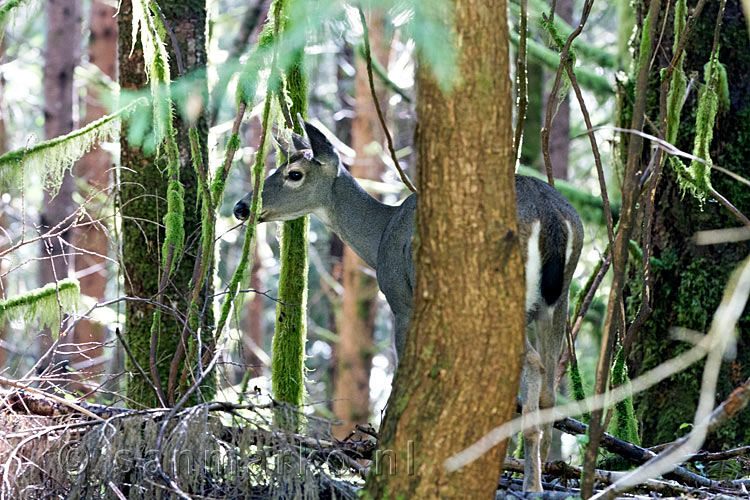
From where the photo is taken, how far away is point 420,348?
3.30 m

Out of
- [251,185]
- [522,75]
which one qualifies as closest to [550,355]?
[522,75]

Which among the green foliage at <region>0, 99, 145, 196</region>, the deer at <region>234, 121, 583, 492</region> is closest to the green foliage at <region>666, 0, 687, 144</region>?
the deer at <region>234, 121, 583, 492</region>

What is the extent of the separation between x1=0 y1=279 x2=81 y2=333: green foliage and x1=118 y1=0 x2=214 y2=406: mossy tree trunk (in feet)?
1.36

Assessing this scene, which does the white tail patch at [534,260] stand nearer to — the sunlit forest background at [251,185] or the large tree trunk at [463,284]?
the sunlit forest background at [251,185]

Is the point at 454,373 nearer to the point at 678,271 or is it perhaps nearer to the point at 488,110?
the point at 488,110

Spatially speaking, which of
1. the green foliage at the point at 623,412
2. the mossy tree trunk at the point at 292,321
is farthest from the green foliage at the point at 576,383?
the mossy tree trunk at the point at 292,321

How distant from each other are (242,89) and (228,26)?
15118mm

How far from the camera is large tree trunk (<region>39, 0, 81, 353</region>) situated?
1076cm

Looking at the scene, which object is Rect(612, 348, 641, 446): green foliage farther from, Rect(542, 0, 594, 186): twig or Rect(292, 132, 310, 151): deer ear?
Rect(292, 132, 310, 151): deer ear

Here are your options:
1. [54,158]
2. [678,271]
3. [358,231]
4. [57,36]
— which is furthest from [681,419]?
[57,36]

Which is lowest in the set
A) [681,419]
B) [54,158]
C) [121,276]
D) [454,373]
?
[681,419]

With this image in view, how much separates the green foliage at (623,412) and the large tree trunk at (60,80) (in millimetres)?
7179

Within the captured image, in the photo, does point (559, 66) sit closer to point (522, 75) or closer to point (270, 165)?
point (522, 75)

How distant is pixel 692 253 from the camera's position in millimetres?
6574
